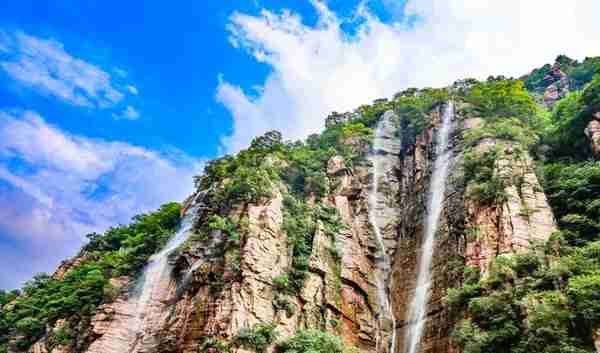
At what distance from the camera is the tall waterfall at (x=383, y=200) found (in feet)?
83.3

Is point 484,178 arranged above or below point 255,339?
above

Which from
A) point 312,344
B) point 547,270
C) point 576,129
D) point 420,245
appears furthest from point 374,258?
point 576,129

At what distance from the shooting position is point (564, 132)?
1134 inches

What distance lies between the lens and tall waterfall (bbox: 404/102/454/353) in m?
22.0

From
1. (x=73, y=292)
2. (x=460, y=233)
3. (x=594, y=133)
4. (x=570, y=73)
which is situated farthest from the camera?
(x=570, y=73)

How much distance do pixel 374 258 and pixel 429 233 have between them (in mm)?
4025

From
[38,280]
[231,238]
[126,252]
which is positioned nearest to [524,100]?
[231,238]

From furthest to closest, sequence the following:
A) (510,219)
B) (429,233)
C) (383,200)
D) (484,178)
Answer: (383,200) → (429,233) → (484,178) → (510,219)

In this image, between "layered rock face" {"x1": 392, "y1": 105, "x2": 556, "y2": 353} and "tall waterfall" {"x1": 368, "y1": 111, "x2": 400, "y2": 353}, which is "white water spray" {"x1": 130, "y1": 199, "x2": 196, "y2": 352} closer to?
"tall waterfall" {"x1": 368, "y1": 111, "x2": 400, "y2": 353}

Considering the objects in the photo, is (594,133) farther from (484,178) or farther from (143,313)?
(143,313)

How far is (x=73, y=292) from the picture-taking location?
30.1 meters

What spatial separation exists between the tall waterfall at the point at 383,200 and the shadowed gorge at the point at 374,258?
133 mm

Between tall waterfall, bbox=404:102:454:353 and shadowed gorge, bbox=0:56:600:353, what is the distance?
114 millimetres

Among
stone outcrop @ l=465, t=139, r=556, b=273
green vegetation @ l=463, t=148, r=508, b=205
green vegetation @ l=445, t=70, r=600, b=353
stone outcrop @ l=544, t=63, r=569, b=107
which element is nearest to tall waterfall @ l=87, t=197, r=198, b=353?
green vegetation @ l=445, t=70, r=600, b=353
